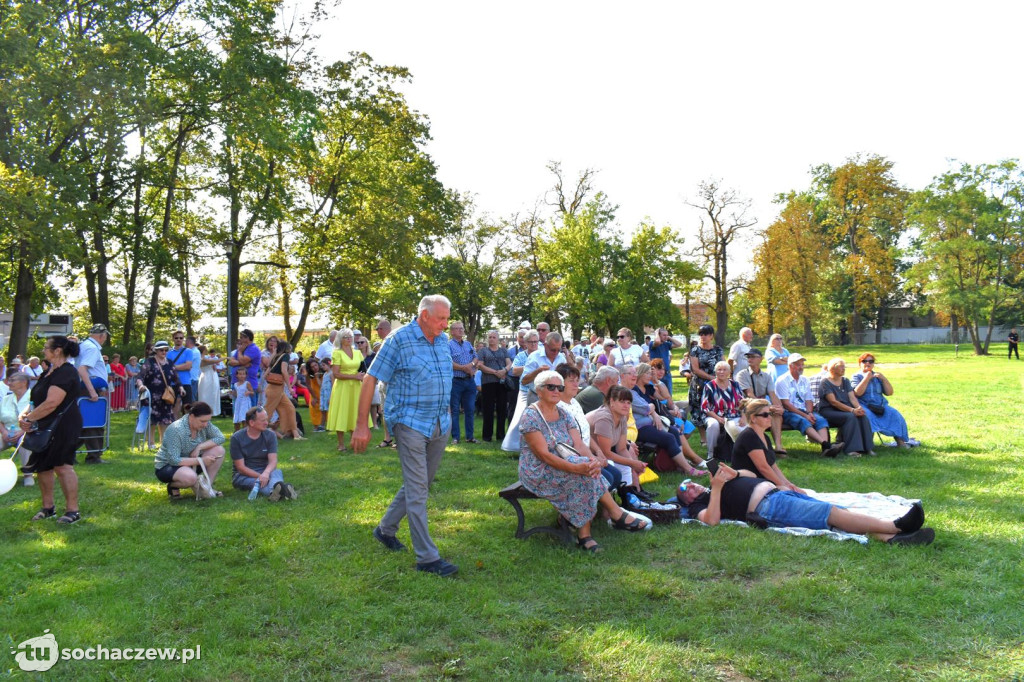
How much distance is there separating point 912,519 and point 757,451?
53.6 inches

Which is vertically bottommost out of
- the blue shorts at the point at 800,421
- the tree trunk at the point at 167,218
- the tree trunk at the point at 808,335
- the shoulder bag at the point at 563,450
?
the blue shorts at the point at 800,421

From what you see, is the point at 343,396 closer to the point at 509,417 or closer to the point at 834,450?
the point at 509,417

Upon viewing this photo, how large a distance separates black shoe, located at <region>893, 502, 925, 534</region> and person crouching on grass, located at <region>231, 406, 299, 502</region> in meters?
5.55

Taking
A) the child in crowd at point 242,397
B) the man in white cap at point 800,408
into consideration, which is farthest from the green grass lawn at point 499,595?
the child in crowd at point 242,397

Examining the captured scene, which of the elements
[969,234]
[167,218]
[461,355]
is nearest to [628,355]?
[461,355]

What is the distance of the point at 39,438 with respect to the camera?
634cm

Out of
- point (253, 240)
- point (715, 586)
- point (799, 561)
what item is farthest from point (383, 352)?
point (253, 240)

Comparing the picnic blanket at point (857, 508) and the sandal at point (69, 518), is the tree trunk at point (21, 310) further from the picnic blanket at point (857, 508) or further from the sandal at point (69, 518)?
the picnic blanket at point (857, 508)

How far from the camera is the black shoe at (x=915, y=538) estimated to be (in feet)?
17.7

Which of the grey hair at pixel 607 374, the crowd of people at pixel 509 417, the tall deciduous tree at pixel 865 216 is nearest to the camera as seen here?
the crowd of people at pixel 509 417

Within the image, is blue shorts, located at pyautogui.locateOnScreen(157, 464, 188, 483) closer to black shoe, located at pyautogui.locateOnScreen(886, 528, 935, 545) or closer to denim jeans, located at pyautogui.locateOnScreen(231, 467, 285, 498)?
denim jeans, located at pyautogui.locateOnScreen(231, 467, 285, 498)

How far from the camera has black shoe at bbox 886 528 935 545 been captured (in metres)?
5.39

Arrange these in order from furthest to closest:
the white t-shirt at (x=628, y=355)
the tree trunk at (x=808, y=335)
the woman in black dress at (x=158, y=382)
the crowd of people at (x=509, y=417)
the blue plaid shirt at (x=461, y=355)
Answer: the tree trunk at (x=808, y=335) → the white t-shirt at (x=628, y=355) → the woman in black dress at (x=158, y=382) → the blue plaid shirt at (x=461, y=355) → the crowd of people at (x=509, y=417)

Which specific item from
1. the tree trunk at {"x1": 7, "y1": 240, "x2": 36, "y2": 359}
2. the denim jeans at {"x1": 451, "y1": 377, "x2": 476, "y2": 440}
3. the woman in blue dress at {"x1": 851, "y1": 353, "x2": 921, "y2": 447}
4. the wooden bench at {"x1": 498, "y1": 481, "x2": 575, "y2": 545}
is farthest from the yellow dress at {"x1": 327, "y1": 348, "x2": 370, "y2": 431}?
the tree trunk at {"x1": 7, "y1": 240, "x2": 36, "y2": 359}
